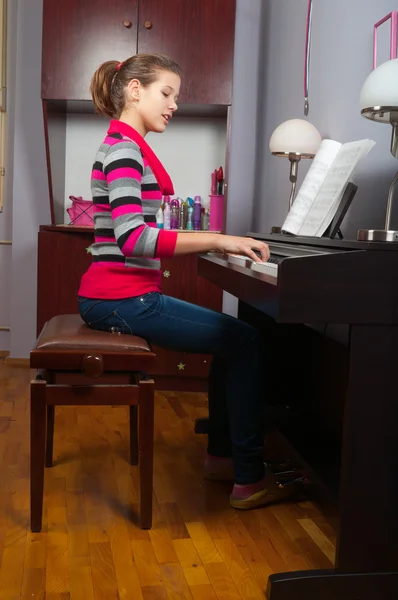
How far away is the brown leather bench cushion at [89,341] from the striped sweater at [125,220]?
118mm

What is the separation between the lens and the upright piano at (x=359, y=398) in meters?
1.49

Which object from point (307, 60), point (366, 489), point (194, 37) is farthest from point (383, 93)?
point (194, 37)

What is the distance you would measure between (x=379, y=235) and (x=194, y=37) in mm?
2294

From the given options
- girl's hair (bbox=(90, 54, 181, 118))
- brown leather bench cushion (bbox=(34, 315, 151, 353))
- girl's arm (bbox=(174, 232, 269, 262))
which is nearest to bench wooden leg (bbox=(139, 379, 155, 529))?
brown leather bench cushion (bbox=(34, 315, 151, 353))

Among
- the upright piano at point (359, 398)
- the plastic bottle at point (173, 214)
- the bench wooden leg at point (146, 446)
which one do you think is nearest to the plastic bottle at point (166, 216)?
the plastic bottle at point (173, 214)

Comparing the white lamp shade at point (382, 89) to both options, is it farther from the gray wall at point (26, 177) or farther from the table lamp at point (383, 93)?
the gray wall at point (26, 177)

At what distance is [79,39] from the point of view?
3.50 meters

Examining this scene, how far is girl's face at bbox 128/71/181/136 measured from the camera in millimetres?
2078

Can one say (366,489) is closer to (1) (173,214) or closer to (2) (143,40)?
(1) (173,214)

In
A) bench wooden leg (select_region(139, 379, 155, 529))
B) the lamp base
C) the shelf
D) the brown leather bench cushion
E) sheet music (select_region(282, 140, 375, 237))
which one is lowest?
bench wooden leg (select_region(139, 379, 155, 529))

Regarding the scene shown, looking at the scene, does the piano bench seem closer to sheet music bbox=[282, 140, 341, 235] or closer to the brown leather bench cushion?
the brown leather bench cushion

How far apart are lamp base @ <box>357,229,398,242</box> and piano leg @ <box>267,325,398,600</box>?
0.19 meters

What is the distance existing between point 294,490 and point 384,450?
0.70 meters

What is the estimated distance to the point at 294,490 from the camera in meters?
2.21
